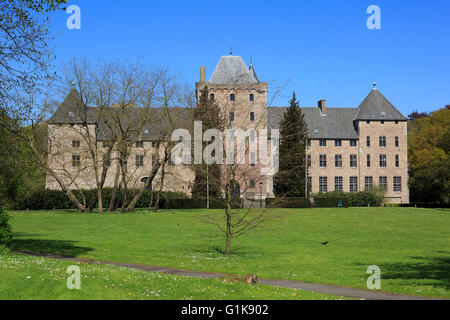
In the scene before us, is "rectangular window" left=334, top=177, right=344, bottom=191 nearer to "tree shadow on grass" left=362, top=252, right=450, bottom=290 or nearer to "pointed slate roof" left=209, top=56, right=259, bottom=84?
"pointed slate roof" left=209, top=56, right=259, bottom=84

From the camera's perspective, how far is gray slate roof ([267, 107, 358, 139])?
73688 mm

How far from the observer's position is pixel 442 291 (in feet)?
37.8

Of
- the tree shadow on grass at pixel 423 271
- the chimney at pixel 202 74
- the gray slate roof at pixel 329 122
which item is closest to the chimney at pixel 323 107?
the gray slate roof at pixel 329 122

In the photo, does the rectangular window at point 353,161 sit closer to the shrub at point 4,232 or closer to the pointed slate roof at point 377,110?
the pointed slate roof at point 377,110

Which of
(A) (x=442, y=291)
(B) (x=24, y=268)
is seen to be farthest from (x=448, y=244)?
(B) (x=24, y=268)

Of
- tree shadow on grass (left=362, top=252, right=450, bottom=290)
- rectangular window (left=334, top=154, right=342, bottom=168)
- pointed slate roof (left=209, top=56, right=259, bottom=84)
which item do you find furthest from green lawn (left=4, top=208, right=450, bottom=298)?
pointed slate roof (left=209, top=56, right=259, bottom=84)

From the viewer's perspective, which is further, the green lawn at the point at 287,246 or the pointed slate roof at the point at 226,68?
the pointed slate roof at the point at 226,68

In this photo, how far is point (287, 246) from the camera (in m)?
22.9

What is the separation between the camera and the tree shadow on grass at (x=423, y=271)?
1354 centimetres

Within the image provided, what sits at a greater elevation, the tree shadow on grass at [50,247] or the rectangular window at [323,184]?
the rectangular window at [323,184]

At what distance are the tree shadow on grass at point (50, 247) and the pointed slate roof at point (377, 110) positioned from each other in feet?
195

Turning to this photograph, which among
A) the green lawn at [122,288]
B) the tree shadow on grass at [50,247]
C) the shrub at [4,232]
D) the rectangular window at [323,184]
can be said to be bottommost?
→ the tree shadow on grass at [50,247]

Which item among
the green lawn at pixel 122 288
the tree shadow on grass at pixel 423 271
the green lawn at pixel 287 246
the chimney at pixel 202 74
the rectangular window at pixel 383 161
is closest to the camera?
the green lawn at pixel 122 288
